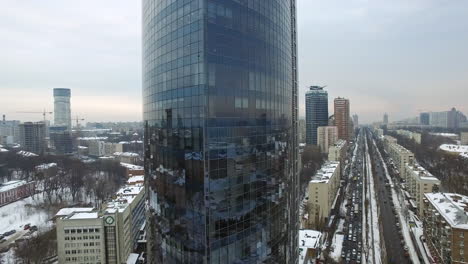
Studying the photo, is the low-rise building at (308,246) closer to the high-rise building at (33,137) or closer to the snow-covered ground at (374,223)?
the snow-covered ground at (374,223)

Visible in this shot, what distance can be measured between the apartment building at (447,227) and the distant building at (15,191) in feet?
396

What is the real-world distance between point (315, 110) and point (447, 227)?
Result: 14373 centimetres

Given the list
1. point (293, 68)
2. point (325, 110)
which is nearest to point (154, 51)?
point (293, 68)

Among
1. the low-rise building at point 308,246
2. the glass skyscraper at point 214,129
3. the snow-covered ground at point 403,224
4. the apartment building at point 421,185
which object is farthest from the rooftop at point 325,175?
the glass skyscraper at point 214,129

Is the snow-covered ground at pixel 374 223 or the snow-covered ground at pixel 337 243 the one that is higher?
the snow-covered ground at pixel 374 223

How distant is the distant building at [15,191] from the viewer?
91812mm

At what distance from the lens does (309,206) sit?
74562 millimetres

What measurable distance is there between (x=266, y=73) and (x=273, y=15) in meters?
5.98

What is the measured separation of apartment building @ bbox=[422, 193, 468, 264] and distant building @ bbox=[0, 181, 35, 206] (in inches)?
4747

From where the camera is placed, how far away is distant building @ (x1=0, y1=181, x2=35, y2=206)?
91.8 metres

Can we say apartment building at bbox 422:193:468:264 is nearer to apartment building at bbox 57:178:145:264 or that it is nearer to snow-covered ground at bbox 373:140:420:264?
snow-covered ground at bbox 373:140:420:264

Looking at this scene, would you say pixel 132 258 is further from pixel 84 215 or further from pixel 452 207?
pixel 452 207

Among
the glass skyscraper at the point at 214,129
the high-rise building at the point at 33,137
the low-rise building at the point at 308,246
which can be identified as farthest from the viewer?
the high-rise building at the point at 33,137

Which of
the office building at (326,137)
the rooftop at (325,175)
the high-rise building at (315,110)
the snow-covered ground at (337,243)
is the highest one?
the high-rise building at (315,110)
